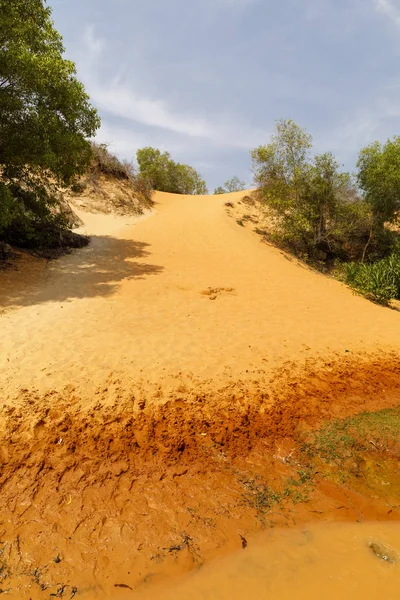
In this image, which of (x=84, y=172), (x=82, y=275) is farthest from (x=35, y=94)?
(x=82, y=275)

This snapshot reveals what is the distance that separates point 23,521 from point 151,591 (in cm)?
151

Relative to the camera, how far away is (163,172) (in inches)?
1405

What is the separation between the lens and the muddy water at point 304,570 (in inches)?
109

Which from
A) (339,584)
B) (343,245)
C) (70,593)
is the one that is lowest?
(70,593)

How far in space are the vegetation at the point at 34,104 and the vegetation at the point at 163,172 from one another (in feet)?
78.5

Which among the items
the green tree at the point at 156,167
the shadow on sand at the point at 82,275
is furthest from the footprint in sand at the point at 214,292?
the green tree at the point at 156,167

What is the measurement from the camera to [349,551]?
3193 millimetres

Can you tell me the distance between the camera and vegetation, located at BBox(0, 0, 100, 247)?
9477 mm

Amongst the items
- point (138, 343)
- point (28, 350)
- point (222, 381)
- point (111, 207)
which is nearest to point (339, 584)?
point (222, 381)

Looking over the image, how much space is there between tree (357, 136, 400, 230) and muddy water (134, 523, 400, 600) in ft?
68.0

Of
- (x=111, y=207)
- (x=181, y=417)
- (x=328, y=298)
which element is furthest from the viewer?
(x=111, y=207)

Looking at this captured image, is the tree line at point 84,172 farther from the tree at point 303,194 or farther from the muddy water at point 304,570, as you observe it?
the muddy water at point 304,570

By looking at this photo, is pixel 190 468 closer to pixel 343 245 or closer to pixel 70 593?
pixel 70 593

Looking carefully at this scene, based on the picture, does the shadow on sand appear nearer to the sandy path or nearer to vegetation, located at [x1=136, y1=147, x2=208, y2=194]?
the sandy path
